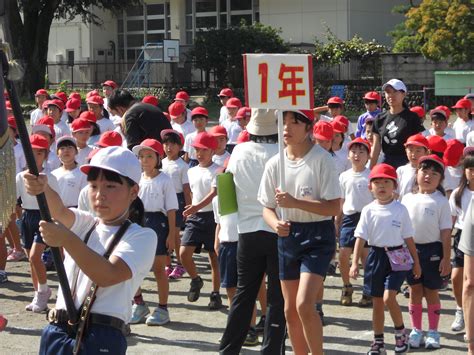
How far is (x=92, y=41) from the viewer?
5028 cm

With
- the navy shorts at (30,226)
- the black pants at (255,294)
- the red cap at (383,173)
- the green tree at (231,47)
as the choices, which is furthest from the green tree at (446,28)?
the black pants at (255,294)

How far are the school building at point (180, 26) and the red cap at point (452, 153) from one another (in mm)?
32577

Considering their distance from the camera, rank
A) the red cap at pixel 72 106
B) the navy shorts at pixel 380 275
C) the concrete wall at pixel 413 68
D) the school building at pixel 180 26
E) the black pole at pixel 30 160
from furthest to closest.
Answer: the school building at pixel 180 26 → the concrete wall at pixel 413 68 → the red cap at pixel 72 106 → the navy shorts at pixel 380 275 → the black pole at pixel 30 160

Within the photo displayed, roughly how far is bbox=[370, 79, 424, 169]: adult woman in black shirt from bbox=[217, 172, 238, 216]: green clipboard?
11.9 ft

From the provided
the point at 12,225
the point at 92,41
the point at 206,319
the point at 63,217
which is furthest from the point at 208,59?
the point at 63,217

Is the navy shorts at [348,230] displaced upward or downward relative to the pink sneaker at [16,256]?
upward

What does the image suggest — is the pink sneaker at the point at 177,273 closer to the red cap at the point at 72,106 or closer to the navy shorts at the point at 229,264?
the navy shorts at the point at 229,264

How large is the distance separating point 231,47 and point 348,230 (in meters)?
28.7

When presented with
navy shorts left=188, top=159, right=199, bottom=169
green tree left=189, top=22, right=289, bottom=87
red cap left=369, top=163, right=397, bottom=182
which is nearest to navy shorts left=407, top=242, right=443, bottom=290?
red cap left=369, top=163, right=397, bottom=182

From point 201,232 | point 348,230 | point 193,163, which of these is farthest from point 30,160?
point 193,163

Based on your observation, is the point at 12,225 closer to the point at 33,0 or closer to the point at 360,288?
the point at 360,288

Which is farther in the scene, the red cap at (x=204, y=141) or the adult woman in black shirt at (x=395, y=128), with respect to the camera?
the adult woman in black shirt at (x=395, y=128)

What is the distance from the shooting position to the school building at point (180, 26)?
42.8m

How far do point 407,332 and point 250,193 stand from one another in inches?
85.6
